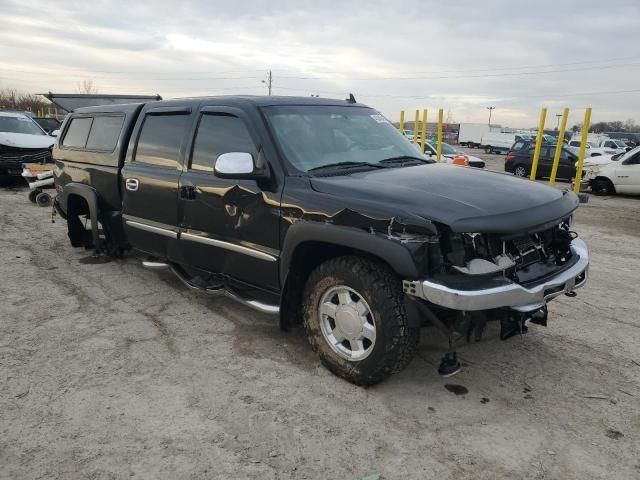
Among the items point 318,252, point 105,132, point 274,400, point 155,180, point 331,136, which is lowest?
point 274,400

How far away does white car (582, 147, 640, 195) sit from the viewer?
1405 centimetres

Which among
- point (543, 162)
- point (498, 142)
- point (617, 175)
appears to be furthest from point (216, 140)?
point (498, 142)

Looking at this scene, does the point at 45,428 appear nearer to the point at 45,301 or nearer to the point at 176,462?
the point at 176,462

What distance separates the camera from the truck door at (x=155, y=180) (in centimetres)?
444

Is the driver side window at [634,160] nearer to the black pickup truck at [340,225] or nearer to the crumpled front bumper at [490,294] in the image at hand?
the black pickup truck at [340,225]

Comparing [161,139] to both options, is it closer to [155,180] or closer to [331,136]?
[155,180]

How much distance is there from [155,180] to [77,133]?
2.24 meters

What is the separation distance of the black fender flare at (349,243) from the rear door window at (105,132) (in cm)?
280

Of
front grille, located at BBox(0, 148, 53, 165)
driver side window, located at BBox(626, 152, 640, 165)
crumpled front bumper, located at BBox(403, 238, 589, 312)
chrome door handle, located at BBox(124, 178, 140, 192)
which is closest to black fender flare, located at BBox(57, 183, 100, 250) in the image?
chrome door handle, located at BBox(124, 178, 140, 192)

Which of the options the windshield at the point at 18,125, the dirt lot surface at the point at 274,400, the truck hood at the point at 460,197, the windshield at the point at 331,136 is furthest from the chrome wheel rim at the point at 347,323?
the windshield at the point at 18,125

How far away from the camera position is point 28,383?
10.9 ft

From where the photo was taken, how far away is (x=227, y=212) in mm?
3924

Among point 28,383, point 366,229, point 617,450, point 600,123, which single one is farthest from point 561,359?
point 600,123

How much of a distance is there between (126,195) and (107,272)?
4.01ft
